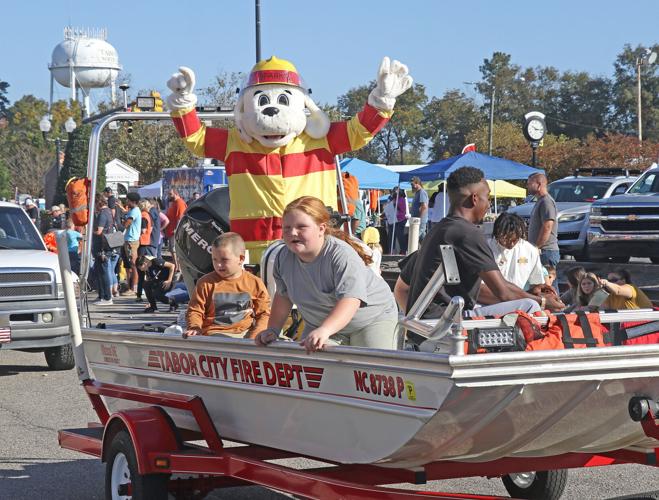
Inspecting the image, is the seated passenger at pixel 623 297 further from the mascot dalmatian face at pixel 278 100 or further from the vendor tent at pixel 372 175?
the vendor tent at pixel 372 175

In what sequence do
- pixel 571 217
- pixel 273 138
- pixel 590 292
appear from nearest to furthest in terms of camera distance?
pixel 273 138, pixel 590 292, pixel 571 217

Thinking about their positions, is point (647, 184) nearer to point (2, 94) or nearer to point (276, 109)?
point (276, 109)

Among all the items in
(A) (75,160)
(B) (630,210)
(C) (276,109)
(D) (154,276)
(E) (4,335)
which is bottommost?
(E) (4,335)

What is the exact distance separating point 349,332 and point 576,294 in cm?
372

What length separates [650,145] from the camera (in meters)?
49.8

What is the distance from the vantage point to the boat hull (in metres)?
4.29

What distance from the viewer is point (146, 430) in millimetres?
5777

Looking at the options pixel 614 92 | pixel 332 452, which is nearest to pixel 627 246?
pixel 332 452

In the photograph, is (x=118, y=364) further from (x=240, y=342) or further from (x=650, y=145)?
(x=650, y=145)

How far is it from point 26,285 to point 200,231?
13.4 ft

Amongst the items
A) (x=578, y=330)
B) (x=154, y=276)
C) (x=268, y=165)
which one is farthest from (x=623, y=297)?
(x=154, y=276)

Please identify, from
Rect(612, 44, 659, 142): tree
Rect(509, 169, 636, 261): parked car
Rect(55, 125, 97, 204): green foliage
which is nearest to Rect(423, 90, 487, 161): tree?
Rect(612, 44, 659, 142): tree

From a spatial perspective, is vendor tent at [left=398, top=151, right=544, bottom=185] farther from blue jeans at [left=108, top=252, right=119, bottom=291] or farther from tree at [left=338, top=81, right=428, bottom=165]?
tree at [left=338, top=81, right=428, bottom=165]

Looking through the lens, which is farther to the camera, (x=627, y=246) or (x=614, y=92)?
(x=614, y=92)
